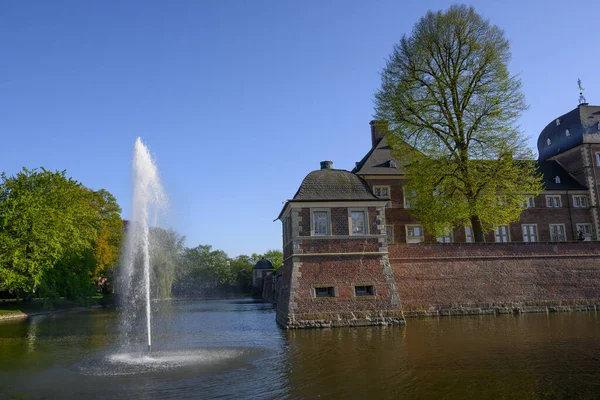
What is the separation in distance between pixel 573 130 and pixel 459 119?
21437 millimetres

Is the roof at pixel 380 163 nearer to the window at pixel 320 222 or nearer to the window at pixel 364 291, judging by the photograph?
the window at pixel 320 222

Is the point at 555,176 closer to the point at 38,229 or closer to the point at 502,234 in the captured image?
the point at 502,234

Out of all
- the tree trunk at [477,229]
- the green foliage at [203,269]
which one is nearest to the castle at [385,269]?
the tree trunk at [477,229]

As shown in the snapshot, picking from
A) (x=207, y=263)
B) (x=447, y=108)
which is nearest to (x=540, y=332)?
(x=447, y=108)

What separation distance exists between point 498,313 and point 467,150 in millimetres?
9734

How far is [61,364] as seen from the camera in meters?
15.2

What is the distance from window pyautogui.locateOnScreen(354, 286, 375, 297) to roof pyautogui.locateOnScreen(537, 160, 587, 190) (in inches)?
1060

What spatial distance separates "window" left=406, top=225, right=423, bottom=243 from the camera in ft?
127

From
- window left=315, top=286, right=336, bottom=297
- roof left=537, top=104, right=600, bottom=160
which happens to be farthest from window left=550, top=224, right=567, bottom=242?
window left=315, top=286, right=336, bottom=297

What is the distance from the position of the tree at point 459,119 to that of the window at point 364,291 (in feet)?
27.8

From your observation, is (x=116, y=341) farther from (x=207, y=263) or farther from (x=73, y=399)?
(x=207, y=263)

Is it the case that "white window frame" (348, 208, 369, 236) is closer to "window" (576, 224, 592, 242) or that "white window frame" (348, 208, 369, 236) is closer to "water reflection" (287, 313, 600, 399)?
"water reflection" (287, 313, 600, 399)

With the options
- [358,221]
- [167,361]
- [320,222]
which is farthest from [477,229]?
[167,361]

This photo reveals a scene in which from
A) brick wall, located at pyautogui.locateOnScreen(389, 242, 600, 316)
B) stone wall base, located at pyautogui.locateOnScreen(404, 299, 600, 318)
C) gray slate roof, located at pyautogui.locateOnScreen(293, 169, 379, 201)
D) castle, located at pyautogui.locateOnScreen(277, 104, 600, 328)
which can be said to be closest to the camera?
castle, located at pyautogui.locateOnScreen(277, 104, 600, 328)
